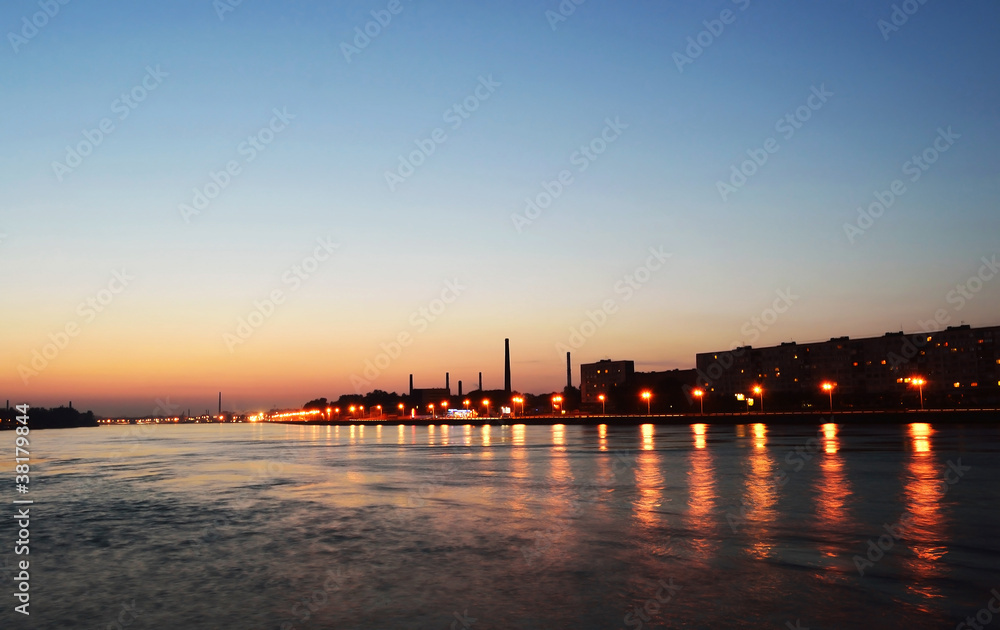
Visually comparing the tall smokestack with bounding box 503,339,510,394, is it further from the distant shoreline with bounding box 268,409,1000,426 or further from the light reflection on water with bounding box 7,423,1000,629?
the light reflection on water with bounding box 7,423,1000,629

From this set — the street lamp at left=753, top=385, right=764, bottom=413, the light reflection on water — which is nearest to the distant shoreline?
the street lamp at left=753, top=385, right=764, bottom=413

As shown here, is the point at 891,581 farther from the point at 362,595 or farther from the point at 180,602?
the point at 180,602

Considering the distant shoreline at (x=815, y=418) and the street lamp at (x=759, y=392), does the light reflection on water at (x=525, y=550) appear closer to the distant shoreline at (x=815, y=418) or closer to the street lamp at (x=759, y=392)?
the distant shoreline at (x=815, y=418)

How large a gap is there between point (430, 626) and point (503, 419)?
145 metres

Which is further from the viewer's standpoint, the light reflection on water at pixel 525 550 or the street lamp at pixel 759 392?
the street lamp at pixel 759 392

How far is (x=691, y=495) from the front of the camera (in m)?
24.1

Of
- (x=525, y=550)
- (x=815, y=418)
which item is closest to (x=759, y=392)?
(x=815, y=418)

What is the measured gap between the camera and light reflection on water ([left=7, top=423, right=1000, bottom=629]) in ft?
36.9

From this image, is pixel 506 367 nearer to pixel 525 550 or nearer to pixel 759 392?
pixel 759 392

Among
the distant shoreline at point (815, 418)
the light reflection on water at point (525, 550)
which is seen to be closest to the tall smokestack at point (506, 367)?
the distant shoreline at point (815, 418)

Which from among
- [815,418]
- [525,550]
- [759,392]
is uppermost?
[759,392]

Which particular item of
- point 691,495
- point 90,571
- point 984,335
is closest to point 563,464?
point 691,495

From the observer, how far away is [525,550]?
52.2ft

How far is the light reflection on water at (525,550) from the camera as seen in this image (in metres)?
11.2
